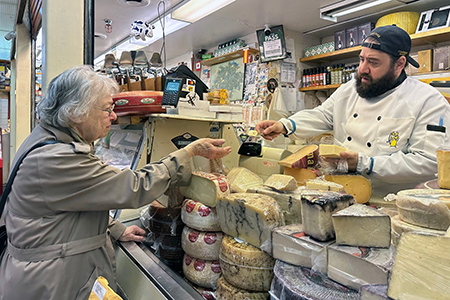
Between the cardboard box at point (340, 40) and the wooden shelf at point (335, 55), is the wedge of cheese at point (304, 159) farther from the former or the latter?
the cardboard box at point (340, 40)

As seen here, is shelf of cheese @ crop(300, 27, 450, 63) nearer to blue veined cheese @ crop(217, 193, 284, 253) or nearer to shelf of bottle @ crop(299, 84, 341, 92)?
shelf of bottle @ crop(299, 84, 341, 92)

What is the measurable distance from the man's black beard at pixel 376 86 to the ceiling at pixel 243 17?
2.59 m

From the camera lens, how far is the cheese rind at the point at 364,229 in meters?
0.82

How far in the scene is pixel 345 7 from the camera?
13.2 feet

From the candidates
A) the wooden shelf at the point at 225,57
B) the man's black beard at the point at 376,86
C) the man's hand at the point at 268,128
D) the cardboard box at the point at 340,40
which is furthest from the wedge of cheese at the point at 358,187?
the wooden shelf at the point at 225,57

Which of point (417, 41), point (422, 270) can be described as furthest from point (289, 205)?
point (417, 41)

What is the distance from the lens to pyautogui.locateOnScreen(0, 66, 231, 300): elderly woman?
3.83 ft

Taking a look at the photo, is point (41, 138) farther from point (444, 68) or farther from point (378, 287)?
point (444, 68)

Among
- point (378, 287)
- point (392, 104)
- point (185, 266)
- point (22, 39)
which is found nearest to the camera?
point (378, 287)

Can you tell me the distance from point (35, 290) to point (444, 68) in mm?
4438

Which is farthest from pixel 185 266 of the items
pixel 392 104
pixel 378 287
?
pixel 392 104

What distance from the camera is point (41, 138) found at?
4.12ft

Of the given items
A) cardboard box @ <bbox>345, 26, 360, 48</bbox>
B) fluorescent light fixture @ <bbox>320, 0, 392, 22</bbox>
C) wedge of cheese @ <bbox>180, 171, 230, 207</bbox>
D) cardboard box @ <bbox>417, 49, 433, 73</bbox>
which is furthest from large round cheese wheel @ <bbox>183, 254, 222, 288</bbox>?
cardboard box @ <bbox>345, 26, 360, 48</bbox>

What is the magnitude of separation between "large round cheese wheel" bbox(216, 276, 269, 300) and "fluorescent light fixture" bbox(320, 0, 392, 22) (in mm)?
3829
